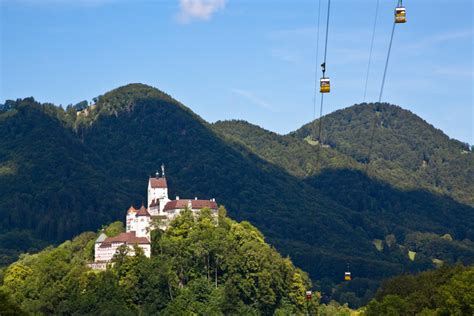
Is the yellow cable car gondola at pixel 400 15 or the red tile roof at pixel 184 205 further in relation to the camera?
the red tile roof at pixel 184 205

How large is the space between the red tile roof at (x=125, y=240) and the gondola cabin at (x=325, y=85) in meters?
95.5

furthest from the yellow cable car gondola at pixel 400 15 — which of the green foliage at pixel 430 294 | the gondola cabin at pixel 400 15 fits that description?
the green foliage at pixel 430 294

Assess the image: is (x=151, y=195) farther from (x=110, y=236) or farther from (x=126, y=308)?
(x=126, y=308)

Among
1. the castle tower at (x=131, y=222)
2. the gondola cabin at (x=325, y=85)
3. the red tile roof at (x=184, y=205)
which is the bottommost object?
the castle tower at (x=131, y=222)

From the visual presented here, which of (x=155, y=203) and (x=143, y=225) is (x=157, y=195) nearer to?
(x=155, y=203)

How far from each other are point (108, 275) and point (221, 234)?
21.2m

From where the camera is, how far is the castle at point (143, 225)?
17162 centimetres

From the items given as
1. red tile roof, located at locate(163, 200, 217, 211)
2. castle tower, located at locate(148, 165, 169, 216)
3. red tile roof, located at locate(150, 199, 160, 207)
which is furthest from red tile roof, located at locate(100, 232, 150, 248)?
red tile roof, located at locate(150, 199, 160, 207)

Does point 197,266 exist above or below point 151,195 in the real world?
below

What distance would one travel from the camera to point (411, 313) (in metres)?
135

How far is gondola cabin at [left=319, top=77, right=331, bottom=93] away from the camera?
79000 mm

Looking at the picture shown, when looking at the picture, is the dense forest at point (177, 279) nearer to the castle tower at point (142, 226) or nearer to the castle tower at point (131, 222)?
the castle tower at point (142, 226)

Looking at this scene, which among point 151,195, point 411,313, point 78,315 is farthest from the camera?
point 151,195

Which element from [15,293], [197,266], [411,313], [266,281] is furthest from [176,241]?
[411,313]
